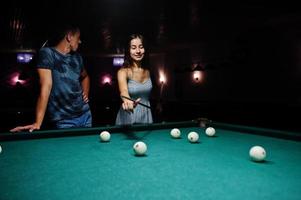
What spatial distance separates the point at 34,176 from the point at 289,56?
927 centimetres

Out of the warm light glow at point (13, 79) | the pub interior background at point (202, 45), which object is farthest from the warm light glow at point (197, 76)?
the warm light glow at point (13, 79)

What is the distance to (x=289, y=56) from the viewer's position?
9.17 m

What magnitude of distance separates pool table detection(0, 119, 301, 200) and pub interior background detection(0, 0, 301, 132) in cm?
434

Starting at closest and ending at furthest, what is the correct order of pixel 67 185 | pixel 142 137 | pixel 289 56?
pixel 67 185, pixel 142 137, pixel 289 56

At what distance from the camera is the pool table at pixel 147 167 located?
126 centimetres

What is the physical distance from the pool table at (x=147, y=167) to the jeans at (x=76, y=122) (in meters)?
0.86

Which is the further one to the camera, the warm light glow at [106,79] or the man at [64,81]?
the warm light glow at [106,79]

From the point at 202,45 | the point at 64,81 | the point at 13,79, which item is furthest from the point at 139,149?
the point at 13,79

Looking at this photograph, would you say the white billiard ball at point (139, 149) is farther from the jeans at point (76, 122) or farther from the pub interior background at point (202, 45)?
the pub interior background at point (202, 45)

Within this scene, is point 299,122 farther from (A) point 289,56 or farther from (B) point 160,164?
(B) point 160,164

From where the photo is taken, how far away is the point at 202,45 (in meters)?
13.0

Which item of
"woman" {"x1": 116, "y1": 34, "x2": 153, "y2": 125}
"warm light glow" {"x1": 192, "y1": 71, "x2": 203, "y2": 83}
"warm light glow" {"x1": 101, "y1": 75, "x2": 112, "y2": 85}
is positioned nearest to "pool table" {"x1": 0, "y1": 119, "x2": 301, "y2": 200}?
"woman" {"x1": 116, "y1": 34, "x2": 153, "y2": 125}

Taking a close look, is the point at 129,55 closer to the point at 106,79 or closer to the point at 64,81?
the point at 64,81

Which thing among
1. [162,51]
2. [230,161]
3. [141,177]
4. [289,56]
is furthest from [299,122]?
[162,51]
